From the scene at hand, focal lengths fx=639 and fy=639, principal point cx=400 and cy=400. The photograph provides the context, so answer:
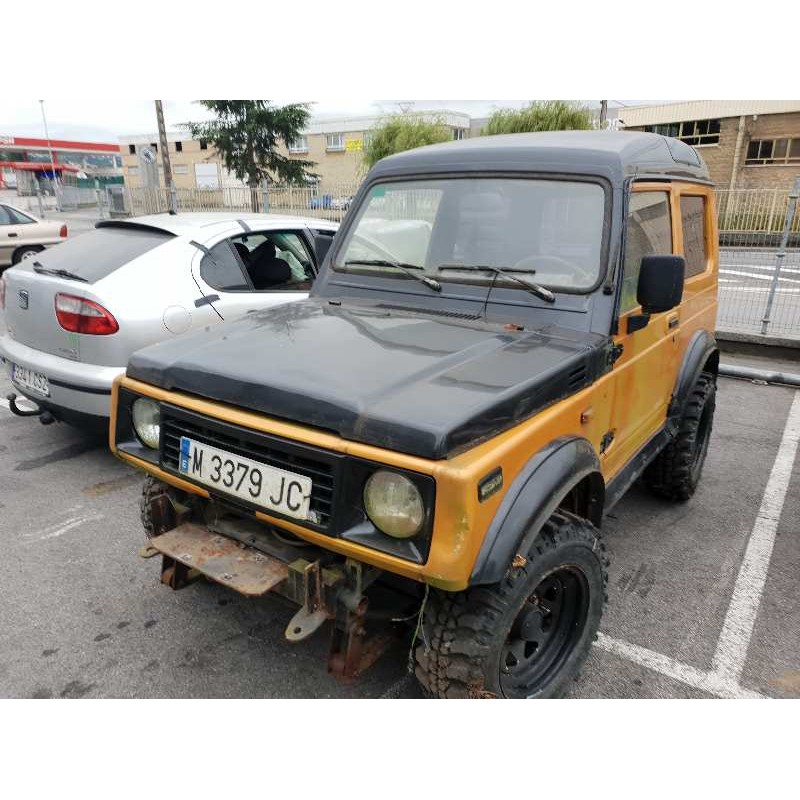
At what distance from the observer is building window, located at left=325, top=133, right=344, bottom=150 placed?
137 feet

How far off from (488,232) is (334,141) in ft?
141

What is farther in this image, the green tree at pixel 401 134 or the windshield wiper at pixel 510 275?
the green tree at pixel 401 134

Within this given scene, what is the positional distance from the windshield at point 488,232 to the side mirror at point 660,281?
7.6 inches

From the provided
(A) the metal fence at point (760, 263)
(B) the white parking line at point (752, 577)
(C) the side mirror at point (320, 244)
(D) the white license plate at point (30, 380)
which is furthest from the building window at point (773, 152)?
(D) the white license plate at point (30, 380)

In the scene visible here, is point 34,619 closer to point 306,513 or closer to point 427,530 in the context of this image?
point 306,513

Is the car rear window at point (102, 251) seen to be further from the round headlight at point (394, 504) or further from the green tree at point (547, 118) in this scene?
the green tree at point (547, 118)

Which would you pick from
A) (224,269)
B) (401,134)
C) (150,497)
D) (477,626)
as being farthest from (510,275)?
(401,134)

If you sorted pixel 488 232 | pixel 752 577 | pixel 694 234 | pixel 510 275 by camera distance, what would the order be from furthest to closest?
pixel 694 234
pixel 752 577
pixel 488 232
pixel 510 275

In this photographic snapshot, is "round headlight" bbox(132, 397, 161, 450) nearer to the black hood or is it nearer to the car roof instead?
the black hood

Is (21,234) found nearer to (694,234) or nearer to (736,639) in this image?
(694,234)

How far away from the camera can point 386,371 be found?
84.1 inches

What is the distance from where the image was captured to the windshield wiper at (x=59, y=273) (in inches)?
165

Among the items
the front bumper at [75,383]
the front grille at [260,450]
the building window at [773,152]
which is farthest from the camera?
the building window at [773,152]

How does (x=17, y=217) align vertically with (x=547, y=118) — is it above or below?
below
